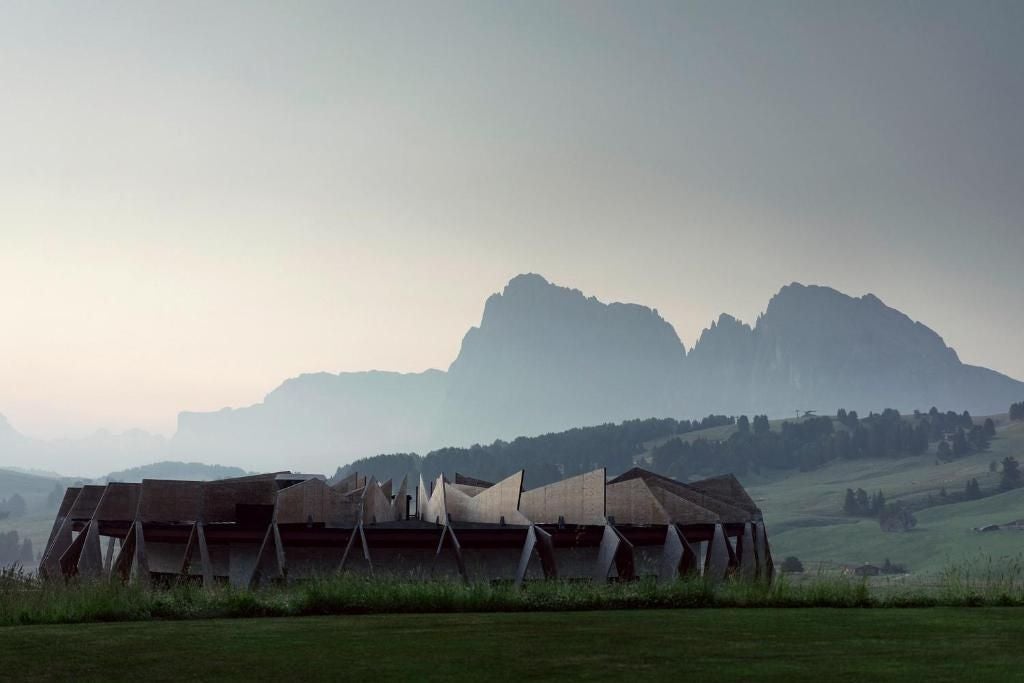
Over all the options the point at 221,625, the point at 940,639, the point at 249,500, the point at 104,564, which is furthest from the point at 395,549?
the point at 940,639

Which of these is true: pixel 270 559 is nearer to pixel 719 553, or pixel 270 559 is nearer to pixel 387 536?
pixel 387 536

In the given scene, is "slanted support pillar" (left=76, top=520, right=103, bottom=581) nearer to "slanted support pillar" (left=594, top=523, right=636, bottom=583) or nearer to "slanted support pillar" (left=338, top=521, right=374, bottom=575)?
"slanted support pillar" (left=338, top=521, right=374, bottom=575)

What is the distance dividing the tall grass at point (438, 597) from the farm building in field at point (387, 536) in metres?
7.97

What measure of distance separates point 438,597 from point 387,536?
1103 centimetres

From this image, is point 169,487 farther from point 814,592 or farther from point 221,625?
point 814,592

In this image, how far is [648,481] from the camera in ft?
117

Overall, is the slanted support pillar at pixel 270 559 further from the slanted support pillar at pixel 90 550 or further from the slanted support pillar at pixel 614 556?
the slanted support pillar at pixel 614 556

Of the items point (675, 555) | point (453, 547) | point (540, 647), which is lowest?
point (540, 647)

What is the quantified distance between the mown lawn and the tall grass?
1.19 meters

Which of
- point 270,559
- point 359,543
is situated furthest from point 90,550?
point 359,543

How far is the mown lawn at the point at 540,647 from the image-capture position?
12.8m

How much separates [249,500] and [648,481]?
14.1 meters

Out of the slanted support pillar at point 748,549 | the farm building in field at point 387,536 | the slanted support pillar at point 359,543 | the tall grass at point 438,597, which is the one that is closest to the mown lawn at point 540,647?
the tall grass at point 438,597

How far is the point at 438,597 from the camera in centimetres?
2055
